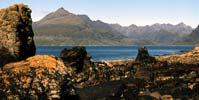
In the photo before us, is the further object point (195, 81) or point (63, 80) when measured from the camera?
point (195, 81)

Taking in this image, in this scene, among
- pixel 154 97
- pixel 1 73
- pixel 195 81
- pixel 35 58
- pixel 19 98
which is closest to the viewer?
pixel 19 98

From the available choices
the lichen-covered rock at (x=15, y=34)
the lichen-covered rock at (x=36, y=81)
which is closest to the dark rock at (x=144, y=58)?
the lichen-covered rock at (x=15, y=34)

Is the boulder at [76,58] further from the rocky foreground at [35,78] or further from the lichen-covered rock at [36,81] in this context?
the lichen-covered rock at [36,81]

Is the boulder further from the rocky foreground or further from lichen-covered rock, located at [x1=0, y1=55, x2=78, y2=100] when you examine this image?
lichen-covered rock, located at [x1=0, y1=55, x2=78, y2=100]

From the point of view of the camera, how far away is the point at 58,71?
15312 millimetres

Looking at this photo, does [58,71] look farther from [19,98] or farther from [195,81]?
[195,81]

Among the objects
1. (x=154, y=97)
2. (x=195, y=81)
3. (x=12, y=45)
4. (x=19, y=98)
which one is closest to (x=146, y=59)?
(x=195, y=81)

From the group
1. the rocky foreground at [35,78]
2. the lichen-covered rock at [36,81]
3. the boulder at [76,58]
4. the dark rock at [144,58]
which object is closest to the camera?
the lichen-covered rock at [36,81]

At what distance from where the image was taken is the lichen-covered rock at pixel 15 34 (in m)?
18.2

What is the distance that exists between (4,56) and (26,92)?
411 cm

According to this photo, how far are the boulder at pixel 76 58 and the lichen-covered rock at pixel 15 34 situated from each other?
39019 mm

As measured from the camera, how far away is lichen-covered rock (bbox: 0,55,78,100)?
14.2m

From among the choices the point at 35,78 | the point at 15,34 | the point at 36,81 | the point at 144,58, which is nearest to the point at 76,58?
the point at 144,58

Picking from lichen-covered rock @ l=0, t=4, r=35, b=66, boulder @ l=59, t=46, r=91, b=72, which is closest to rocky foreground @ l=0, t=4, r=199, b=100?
lichen-covered rock @ l=0, t=4, r=35, b=66
